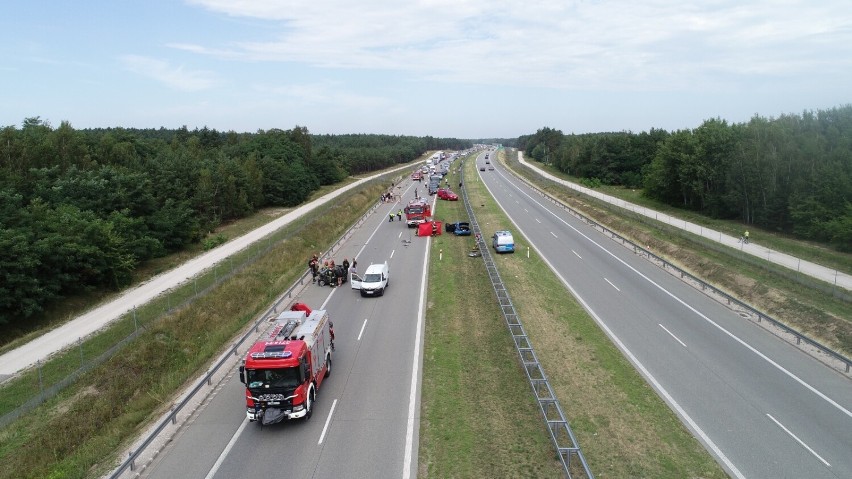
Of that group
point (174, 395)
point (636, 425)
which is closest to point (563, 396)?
point (636, 425)

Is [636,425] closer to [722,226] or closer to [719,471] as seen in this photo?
[719,471]

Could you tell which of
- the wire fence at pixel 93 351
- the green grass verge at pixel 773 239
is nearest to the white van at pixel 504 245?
the wire fence at pixel 93 351

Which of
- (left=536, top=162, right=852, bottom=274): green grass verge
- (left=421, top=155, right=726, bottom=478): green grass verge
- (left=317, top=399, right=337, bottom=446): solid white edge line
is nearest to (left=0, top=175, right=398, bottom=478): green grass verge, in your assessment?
(left=317, top=399, right=337, bottom=446): solid white edge line

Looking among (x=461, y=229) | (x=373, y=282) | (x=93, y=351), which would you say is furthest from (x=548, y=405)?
(x=461, y=229)

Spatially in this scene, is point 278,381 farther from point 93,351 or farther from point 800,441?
point 800,441

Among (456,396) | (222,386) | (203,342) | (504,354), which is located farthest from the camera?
(203,342)

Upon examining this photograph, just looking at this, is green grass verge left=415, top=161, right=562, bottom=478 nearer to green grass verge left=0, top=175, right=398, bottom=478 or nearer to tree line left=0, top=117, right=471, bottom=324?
green grass verge left=0, top=175, right=398, bottom=478
